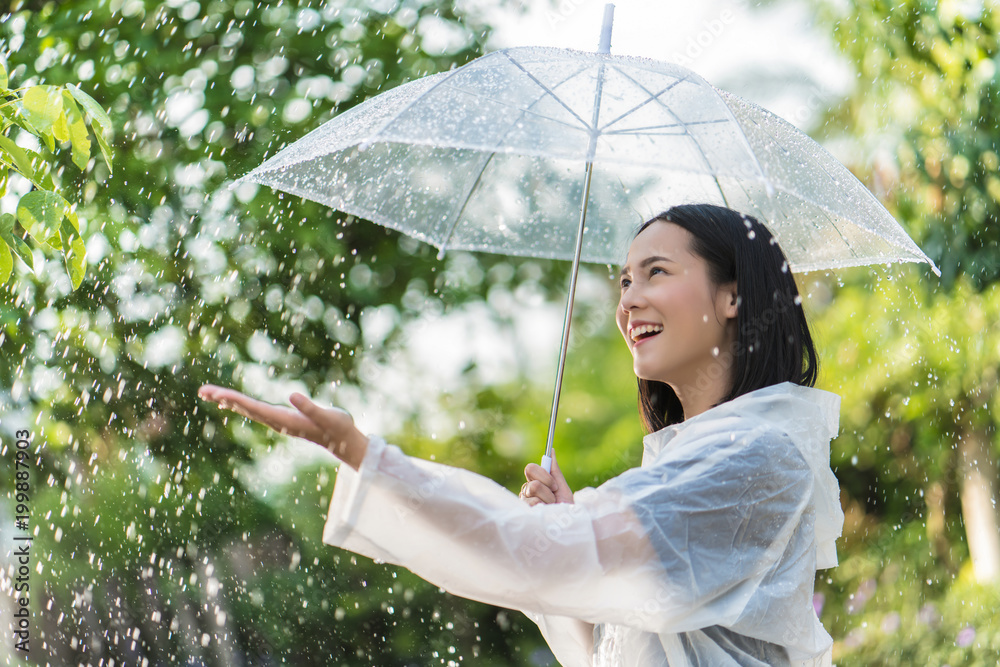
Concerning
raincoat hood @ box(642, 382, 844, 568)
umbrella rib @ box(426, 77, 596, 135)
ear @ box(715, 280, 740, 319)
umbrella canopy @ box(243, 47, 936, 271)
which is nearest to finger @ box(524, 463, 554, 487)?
raincoat hood @ box(642, 382, 844, 568)

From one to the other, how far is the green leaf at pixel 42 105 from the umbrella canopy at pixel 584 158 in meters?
0.46

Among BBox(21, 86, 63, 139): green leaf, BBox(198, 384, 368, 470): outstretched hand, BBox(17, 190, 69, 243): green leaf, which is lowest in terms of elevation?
BBox(17, 190, 69, 243): green leaf

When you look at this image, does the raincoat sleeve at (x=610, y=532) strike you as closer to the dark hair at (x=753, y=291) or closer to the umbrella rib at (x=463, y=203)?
the dark hair at (x=753, y=291)

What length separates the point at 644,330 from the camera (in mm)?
1710

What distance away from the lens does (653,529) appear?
49.7 inches

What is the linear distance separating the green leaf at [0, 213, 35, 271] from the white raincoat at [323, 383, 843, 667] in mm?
957

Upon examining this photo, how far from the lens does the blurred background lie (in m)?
3.75

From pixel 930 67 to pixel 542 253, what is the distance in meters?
4.25

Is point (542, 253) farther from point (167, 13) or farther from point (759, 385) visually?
point (167, 13)

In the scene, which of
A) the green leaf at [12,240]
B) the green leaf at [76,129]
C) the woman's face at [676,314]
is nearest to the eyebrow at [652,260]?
the woman's face at [676,314]

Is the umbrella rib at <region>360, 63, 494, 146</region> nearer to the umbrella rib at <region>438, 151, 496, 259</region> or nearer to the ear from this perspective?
the umbrella rib at <region>438, 151, 496, 259</region>

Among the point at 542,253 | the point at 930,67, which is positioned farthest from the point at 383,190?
the point at 930,67

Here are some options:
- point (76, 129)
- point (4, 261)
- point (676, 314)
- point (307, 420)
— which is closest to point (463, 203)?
point (676, 314)

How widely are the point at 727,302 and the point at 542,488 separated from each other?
0.50 meters
